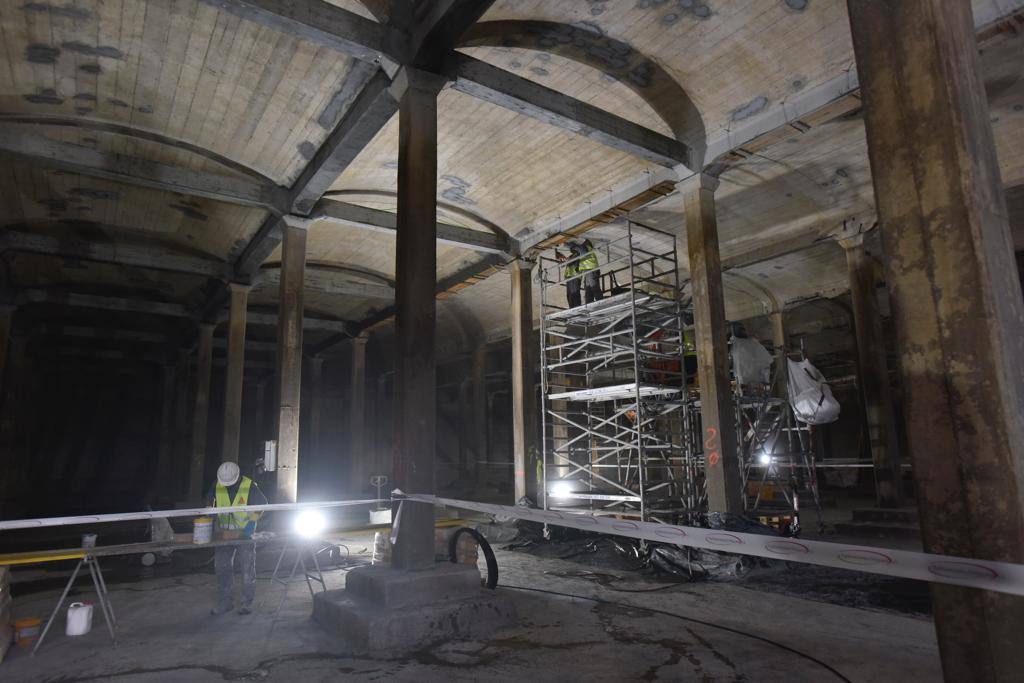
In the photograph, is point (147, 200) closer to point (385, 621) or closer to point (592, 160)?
point (592, 160)

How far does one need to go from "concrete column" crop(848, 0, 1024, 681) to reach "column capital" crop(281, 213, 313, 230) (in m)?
11.2

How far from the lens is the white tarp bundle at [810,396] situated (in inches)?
461

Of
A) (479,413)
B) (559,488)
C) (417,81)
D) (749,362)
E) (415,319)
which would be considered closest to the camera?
(415,319)

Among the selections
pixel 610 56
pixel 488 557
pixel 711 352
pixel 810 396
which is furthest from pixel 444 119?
pixel 810 396

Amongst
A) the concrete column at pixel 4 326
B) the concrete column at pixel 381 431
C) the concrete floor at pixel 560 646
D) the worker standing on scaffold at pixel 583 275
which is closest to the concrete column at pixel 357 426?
the concrete column at pixel 381 431

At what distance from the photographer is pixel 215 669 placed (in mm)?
5012

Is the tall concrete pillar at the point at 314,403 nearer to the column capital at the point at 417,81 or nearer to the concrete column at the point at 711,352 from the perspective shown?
the concrete column at the point at 711,352

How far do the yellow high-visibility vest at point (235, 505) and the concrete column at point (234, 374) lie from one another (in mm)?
8006

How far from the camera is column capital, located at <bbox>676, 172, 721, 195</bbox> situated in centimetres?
1069

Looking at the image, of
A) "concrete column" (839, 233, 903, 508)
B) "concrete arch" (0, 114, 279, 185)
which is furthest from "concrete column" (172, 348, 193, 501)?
"concrete column" (839, 233, 903, 508)

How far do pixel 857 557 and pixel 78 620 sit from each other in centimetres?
710

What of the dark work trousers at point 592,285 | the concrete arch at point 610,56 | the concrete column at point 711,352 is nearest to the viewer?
the concrete arch at point 610,56

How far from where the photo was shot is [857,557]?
9.30 ft

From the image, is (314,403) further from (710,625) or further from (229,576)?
(710,625)
